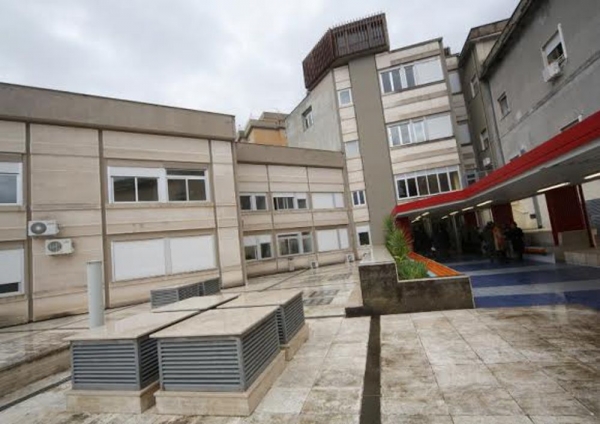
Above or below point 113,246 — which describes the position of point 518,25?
above

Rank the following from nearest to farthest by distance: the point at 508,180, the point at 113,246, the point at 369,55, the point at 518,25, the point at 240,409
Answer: the point at 240,409, the point at 508,180, the point at 113,246, the point at 518,25, the point at 369,55

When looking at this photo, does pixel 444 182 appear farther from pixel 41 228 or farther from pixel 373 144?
pixel 41 228

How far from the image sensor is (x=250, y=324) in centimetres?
430

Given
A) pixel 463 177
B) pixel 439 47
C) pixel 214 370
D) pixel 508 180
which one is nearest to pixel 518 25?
pixel 439 47

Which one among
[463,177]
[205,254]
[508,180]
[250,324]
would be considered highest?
[463,177]

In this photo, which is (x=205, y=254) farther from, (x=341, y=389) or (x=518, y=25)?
(x=518, y=25)

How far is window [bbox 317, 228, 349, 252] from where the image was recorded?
24594 millimetres

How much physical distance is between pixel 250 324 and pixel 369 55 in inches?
1044

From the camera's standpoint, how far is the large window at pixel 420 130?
24.5m

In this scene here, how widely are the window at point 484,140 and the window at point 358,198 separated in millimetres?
9774

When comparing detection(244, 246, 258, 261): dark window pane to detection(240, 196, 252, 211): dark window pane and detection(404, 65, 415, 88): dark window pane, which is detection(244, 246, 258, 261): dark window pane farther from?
detection(404, 65, 415, 88): dark window pane

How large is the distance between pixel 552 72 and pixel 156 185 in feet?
62.9

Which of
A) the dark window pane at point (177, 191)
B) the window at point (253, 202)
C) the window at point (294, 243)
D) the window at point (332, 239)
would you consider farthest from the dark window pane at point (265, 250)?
the dark window pane at point (177, 191)

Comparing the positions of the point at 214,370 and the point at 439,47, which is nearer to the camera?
the point at 214,370
